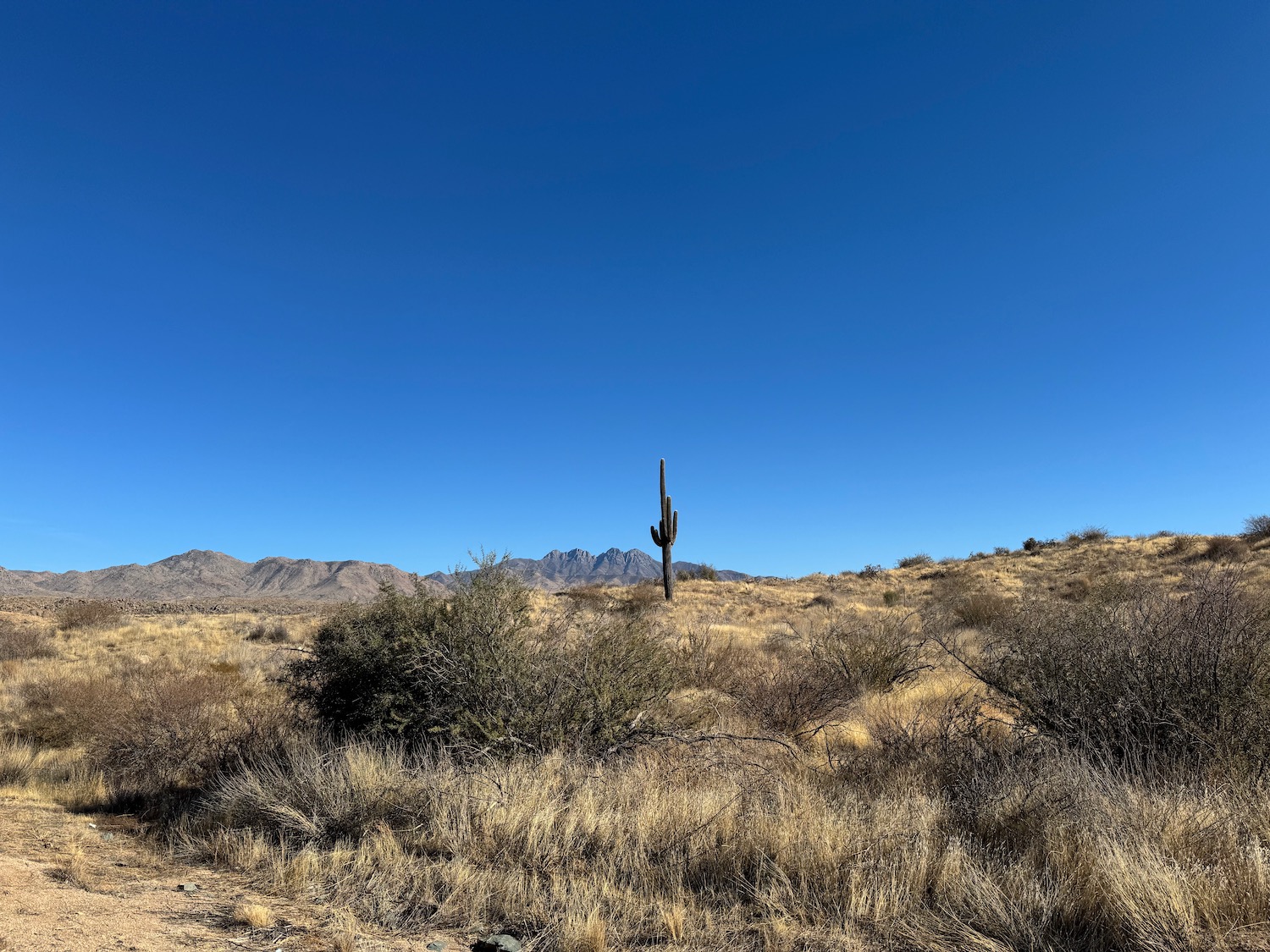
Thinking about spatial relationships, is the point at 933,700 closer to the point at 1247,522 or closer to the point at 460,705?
the point at 460,705

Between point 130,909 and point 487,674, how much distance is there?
319cm

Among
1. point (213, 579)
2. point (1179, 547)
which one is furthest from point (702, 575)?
point (213, 579)

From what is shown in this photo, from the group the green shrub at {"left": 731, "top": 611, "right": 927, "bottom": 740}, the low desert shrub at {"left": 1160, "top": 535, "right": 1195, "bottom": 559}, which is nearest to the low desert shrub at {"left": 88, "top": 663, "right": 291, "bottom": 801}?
the green shrub at {"left": 731, "top": 611, "right": 927, "bottom": 740}

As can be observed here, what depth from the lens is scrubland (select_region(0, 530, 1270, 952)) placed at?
3.96 metres

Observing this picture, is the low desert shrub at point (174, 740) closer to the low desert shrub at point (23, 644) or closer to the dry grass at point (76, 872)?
the dry grass at point (76, 872)

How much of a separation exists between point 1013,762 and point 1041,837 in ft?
4.76

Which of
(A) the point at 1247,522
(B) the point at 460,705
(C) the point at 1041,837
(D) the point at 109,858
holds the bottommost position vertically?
(D) the point at 109,858

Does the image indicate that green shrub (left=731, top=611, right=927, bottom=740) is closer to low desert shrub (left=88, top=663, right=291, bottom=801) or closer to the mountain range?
low desert shrub (left=88, top=663, right=291, bottom=801)

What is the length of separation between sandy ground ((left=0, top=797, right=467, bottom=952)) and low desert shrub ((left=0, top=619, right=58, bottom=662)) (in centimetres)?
1858

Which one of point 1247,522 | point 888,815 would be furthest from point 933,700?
point 1247,522

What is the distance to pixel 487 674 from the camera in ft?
23.1

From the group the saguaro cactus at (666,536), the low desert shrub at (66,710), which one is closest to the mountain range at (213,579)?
the saguaro cactus at (666,536)

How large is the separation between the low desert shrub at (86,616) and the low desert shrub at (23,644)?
4.88 m

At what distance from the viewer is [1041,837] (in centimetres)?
444
